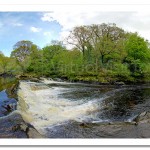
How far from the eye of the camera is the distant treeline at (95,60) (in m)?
10.3

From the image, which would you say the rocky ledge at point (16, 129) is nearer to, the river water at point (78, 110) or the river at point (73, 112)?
the river at point (73, 112)

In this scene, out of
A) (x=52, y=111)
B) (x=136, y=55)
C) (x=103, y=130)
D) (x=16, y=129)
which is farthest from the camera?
(x=136, y=55)

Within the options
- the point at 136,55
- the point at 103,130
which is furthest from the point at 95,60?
the point at 103,130

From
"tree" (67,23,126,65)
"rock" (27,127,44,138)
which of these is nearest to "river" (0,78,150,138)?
"rock" (27,127,44,138)

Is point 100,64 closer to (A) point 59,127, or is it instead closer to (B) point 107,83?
(B) point 107,83

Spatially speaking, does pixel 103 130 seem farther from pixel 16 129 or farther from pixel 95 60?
pixel 95 60

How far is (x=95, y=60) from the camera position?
11.2m

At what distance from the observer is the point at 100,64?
10688 millimetres

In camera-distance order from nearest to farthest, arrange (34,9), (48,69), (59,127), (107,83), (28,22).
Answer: (34,9) < (59,127) < (28,22) < (107,83) < (48,69)

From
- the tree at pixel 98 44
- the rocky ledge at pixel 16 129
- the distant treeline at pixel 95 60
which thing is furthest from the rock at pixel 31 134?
the tree at pixel 98 44

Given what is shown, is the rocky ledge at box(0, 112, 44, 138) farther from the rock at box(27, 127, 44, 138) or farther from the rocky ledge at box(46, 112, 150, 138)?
the rocky ledge at box(46, 112, 150, 138)
